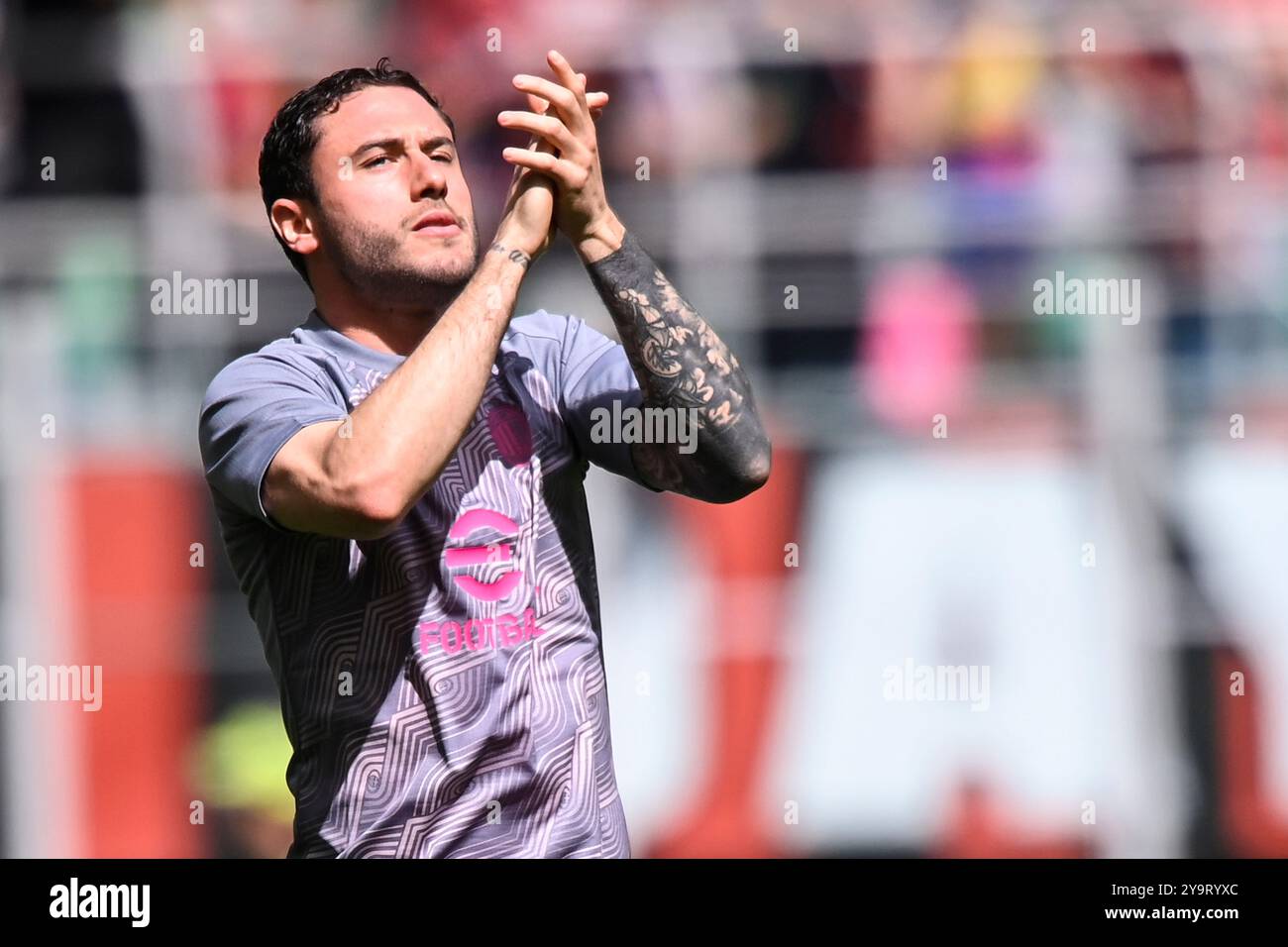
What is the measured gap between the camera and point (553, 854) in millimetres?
2201

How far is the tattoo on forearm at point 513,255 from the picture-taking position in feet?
7.27

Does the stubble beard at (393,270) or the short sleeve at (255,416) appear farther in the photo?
the stubble beard at (393,270)

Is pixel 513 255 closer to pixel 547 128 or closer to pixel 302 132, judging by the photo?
pixel 547 128

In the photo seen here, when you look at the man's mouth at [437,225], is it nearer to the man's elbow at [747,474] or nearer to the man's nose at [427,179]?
the man's nose at [427,179]

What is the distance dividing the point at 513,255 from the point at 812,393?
2845 mm

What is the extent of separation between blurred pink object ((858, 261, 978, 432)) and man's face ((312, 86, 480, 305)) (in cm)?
270

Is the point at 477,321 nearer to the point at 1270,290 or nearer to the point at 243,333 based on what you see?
the point at 243,333

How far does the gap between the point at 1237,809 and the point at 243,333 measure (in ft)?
11.2

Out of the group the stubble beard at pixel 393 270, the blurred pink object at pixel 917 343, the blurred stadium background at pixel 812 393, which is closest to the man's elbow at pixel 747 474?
the stubble beard at pixel 393 270

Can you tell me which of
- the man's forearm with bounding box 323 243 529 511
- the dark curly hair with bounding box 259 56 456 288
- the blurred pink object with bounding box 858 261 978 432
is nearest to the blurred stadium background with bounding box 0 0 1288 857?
the blurred pink object with bounding box 858 261 978 432

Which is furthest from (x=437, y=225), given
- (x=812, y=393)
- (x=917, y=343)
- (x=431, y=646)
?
(x=917, y=343)

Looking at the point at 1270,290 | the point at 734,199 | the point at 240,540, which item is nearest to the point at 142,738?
the point at 734,199

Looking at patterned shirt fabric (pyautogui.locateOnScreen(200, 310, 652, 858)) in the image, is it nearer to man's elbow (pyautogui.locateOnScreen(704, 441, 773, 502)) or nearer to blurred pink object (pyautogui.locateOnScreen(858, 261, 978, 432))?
man's elbow (pyautogui.locateOnScreen(704, 441, 773, 502))

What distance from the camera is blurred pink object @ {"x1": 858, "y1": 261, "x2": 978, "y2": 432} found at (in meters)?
4.96
